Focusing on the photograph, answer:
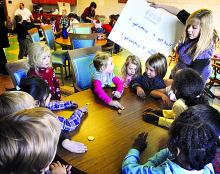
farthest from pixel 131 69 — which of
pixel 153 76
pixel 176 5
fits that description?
pixel 176 5

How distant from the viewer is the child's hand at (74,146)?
1247 mm

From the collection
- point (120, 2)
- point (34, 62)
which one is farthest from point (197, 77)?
point (120, 2)

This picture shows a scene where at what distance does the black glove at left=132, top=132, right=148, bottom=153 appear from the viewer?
1247 millimetres

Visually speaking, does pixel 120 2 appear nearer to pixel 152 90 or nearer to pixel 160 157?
pixel 152 90

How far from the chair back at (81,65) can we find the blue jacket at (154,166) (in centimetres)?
153

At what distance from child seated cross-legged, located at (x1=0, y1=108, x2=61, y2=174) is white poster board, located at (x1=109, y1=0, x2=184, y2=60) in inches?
60.7

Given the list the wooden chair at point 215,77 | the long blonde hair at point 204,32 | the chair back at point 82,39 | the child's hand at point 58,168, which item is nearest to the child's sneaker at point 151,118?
the child's hand at point 58,168

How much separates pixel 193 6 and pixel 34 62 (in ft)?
18.6

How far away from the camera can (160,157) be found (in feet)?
3.86

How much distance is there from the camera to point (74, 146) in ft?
4.13

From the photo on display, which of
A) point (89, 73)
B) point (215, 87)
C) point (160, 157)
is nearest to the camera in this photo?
point (160, 157)

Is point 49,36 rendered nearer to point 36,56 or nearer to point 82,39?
point 82,39

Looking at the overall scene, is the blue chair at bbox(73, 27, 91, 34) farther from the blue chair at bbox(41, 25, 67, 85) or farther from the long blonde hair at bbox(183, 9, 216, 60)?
the long blonde hair at bbox(183, 9, 216, 60)

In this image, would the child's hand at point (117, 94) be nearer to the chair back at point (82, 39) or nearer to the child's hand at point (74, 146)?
the child's hand at point (74, 146)
